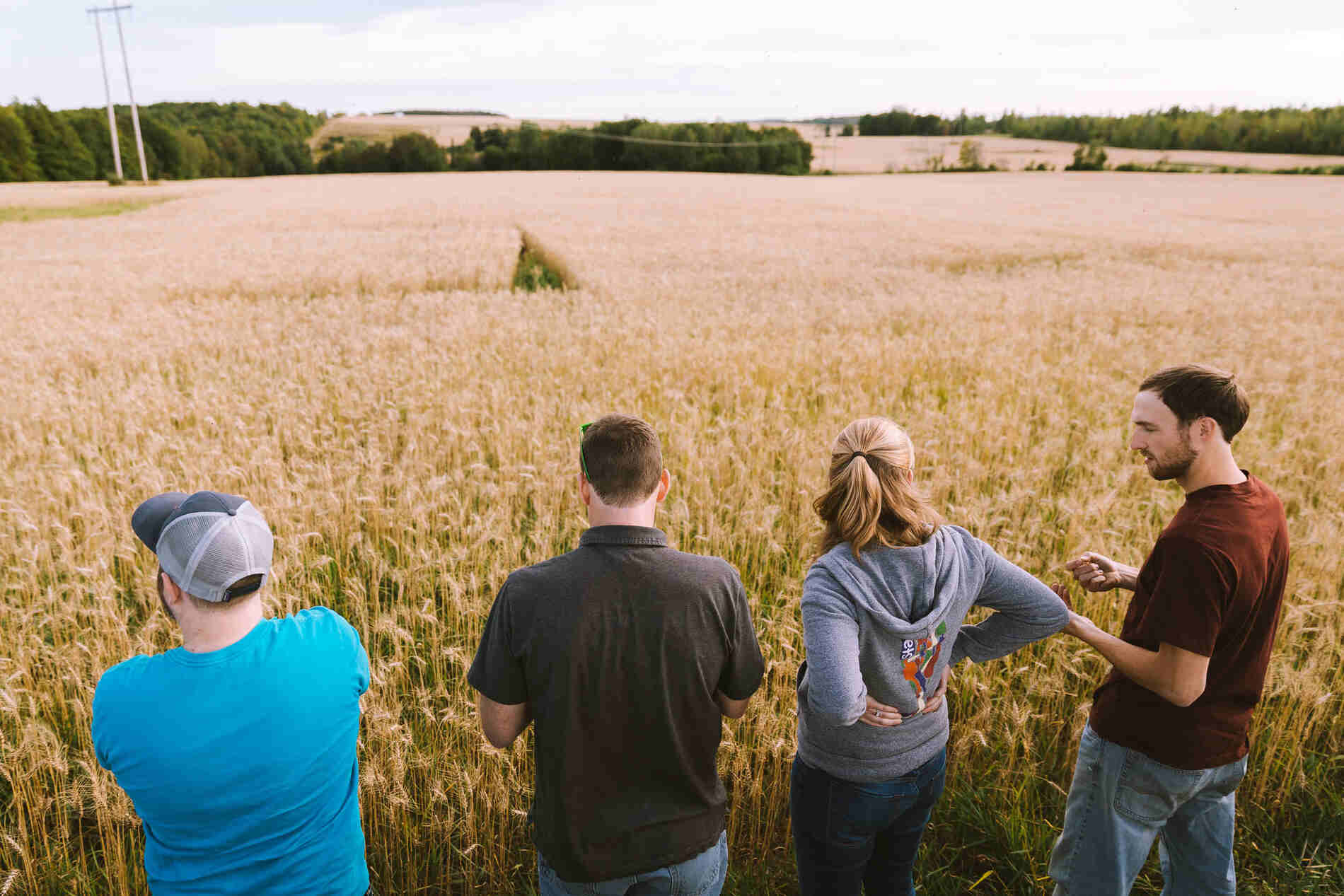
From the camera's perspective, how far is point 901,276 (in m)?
15.8

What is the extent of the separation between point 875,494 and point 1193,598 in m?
0.93

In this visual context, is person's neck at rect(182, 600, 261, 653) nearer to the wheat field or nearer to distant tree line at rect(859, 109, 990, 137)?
the wheat field

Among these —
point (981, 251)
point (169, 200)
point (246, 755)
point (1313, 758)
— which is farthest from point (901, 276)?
point (169, 200)

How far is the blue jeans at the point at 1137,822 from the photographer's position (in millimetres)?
2424

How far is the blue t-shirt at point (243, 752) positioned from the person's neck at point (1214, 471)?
2.41 meters

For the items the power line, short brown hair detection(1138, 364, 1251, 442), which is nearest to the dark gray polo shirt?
short brown hair detection(1138, 364, 1251, 442)

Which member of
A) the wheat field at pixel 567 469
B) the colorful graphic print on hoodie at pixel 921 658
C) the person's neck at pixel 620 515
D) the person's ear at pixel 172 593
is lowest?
the wheat field at pixel 567 469

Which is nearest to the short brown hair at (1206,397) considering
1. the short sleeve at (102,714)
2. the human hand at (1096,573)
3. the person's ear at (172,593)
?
the human hand at (1096,573)

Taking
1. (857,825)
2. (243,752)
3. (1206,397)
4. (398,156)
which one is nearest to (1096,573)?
(1206,397)

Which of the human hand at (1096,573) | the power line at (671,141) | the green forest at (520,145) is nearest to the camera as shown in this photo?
the human hand at (1096,573)

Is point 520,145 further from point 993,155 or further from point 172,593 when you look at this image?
point 172,593

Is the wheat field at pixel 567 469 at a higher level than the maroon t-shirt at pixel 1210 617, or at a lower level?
lower

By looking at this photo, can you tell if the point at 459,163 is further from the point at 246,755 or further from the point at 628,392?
the point at 246,755

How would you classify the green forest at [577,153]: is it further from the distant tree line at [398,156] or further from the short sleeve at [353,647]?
the short sleeve at [353,647]
